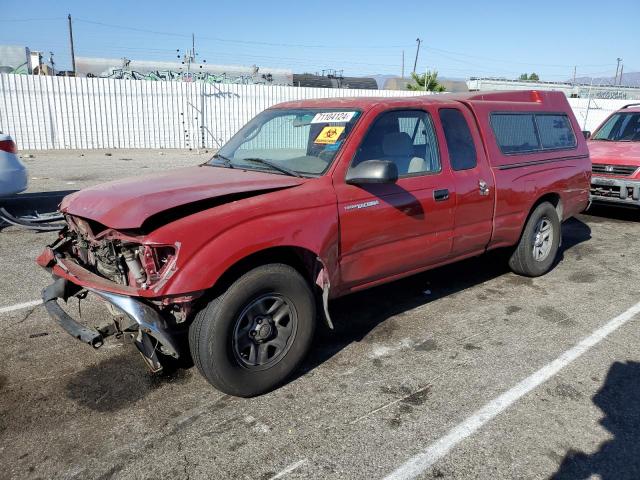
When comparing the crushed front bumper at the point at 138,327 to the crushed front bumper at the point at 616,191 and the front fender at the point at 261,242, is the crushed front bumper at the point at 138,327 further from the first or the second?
the crushed front bumper at the point at 616,191

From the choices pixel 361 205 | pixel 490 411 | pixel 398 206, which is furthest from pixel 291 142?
pixel 490 411

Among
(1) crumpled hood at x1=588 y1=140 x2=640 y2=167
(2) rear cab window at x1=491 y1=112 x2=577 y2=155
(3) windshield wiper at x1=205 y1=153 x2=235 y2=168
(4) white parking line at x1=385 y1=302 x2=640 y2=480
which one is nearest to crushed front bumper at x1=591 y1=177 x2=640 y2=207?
(1) crumpled hood at x1=588 y1=140 x2=640 y2=167

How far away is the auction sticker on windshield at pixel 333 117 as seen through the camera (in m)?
3.92

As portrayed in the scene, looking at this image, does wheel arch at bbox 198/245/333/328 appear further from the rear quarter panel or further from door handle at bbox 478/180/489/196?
the rear quarter panel

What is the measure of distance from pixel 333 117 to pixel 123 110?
1643cm

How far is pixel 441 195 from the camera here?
13.7 feet

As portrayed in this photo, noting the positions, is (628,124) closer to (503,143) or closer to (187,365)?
(503,143)

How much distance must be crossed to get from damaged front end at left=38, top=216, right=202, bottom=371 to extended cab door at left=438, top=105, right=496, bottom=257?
2.51 metres

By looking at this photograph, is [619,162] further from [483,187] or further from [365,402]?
[365,402]

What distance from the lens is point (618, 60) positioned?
296 feet

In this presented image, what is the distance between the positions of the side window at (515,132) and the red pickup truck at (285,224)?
0.07 feet

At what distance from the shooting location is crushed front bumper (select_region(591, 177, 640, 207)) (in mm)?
8062

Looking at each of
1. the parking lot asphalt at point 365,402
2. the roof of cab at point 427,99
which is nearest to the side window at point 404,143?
the roof of cab at point 427,99

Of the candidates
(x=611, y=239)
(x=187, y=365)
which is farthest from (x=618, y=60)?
(x=187, y=365)
